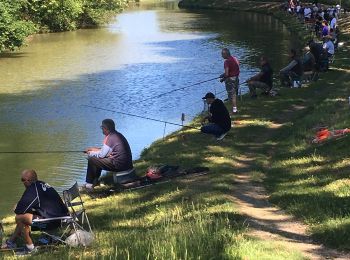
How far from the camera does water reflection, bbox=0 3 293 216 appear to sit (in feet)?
50.8

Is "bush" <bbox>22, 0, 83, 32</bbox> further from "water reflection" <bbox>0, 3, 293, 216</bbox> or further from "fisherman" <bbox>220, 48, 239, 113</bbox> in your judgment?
"fisherman" <bbox>220, 48, 239, 113</bbox>

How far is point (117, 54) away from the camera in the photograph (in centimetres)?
3481

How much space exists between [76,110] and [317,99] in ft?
27.2

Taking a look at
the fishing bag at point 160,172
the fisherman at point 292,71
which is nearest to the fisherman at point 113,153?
the fishing bag at point 160,172

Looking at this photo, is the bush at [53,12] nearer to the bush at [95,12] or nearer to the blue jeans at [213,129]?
the bush at [95,12]

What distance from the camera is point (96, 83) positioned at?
82.7ft

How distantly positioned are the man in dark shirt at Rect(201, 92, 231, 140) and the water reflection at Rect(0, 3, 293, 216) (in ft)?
10.1

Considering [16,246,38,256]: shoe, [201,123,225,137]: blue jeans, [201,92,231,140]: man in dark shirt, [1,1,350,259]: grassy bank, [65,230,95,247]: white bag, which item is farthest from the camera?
[201,123,225,137]: blue jeans

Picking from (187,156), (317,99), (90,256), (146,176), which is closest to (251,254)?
(90,256)

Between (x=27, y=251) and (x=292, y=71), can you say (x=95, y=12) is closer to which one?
(x=292, y=71)

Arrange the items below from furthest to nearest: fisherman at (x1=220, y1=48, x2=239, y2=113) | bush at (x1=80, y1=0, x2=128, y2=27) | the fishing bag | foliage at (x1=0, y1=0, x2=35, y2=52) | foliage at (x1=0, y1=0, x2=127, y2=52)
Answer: bush at (x1=80, y1=0, x2=128, y2=27), foliage at (x1=0, y1=0, x2=127, y2=52), foliage at (x1=0, y1=0, x2=35, y2=52), fisherman at (x1=220, y1=48, x2=239, y2=113), the fishing bag

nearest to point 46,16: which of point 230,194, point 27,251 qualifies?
point 230,194

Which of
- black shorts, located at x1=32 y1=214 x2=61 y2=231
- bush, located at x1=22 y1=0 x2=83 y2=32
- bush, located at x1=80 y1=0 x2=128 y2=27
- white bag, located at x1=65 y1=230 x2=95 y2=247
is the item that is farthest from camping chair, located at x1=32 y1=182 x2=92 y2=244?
bush, located at x1=80 y1=0 x2=128 y2=27

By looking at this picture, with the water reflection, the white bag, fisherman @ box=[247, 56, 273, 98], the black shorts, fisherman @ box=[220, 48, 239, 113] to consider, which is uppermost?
fisherman @ box=[220, 48, 239, 113]
